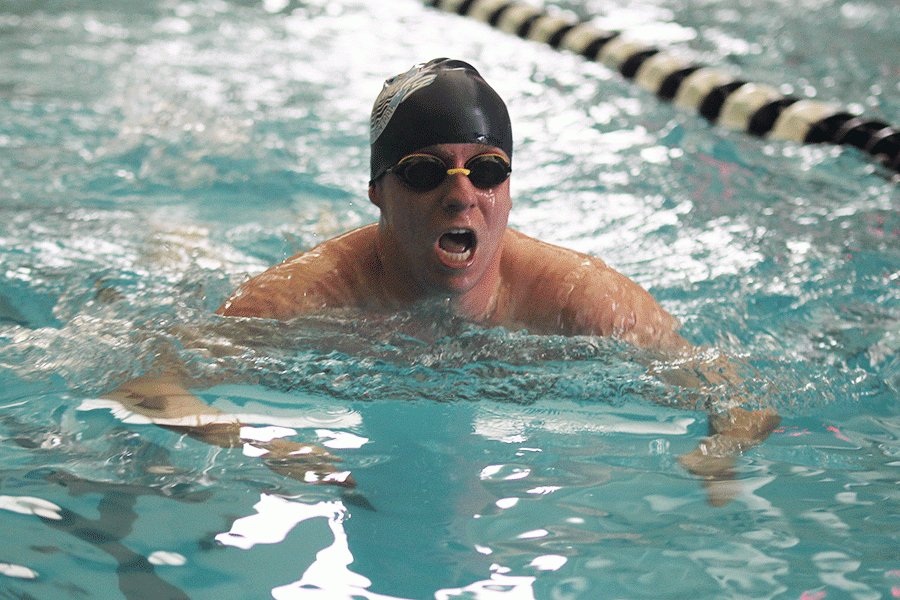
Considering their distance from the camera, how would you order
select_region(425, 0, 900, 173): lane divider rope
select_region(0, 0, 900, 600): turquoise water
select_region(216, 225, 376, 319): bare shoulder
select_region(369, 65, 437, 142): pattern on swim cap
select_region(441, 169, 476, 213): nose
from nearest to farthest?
select_region(0, 0, 900, 600): turquoise water, select_region(441, 169, 476, 213): nose, select_region(369, 65, 437, 142): pattern on swim cap, select_region(216, 225, 376, 319): bare shoulder, select_region(425, 0, 900, 173): lane divider rope

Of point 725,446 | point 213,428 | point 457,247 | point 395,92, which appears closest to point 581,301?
point 457,247

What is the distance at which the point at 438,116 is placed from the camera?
2227 mm

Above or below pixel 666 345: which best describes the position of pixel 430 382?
below

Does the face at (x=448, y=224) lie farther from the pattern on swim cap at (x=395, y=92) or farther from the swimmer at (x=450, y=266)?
the pattern on swim cap at (x=395, y=92)

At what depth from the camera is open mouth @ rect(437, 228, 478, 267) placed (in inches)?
88.0

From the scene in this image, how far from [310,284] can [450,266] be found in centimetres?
44

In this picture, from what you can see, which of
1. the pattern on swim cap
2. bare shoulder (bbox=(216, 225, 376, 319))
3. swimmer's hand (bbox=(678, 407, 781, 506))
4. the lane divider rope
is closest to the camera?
swimmer's hand (bbox=(678, 407, 781, 506))

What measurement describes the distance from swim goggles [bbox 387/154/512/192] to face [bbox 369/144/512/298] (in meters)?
0.01

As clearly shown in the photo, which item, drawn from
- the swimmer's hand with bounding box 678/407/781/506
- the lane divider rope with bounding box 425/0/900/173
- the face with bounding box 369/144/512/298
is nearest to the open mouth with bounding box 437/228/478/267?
the face with bounding box 369/144/512/298

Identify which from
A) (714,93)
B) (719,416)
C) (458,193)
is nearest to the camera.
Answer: (458,193)

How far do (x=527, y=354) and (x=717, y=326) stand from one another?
2.69ft

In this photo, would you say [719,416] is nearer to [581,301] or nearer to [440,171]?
[581,301]

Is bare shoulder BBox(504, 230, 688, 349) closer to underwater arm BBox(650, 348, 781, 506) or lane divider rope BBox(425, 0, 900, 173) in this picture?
underwater arm BBox(650, 348, 781, 506)

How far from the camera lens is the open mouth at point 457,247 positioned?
2234 mm
